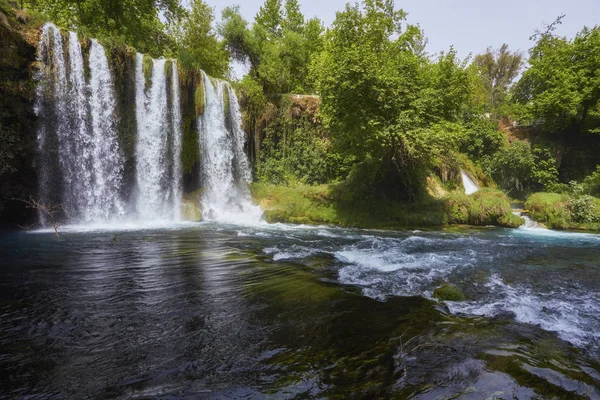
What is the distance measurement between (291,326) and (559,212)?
1839 centimetres

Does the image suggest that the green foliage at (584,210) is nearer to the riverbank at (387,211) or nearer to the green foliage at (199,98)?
the riverbank at (387,211)

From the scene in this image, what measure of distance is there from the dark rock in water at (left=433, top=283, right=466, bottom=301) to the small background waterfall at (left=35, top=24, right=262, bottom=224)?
13.2 metres

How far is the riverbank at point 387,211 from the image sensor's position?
17.3 m

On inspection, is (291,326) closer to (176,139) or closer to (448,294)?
(448,294)

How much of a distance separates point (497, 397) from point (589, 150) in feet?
93.2

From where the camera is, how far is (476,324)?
492cm

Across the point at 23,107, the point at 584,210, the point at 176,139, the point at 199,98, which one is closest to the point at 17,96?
the point at 23,107

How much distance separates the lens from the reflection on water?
341cm

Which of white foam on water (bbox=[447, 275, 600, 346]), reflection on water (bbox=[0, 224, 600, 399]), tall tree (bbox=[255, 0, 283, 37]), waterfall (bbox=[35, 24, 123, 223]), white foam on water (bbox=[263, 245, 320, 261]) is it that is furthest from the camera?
tall tree (bbox=[255, 0, 283, 37])

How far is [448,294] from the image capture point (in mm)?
6039

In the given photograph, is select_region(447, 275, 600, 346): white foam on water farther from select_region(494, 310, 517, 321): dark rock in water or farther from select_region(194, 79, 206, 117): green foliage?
select_region(194, 79, 206, 117): green foliage

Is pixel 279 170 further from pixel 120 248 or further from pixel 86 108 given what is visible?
pixel 120 248

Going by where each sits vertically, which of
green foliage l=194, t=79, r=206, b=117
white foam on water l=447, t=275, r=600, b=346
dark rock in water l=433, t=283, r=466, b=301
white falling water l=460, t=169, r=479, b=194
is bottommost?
white foam on water l=447, t=275, r=600, b=346

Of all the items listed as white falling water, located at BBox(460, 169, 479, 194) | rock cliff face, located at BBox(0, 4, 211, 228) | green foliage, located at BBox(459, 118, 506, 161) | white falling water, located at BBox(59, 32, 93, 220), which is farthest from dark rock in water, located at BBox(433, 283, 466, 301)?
green foliage, located at BBox(459, 118, 506, 161)
